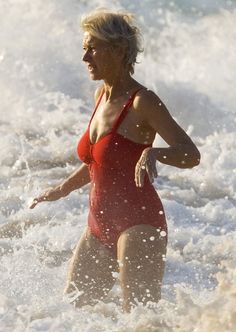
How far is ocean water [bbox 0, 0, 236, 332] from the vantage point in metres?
4.53

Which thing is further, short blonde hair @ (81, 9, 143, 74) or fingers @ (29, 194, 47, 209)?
fingers @ (29, 194, 47, 209)

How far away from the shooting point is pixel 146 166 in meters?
4.00

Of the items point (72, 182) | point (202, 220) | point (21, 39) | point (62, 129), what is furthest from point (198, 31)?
point (72, 182)

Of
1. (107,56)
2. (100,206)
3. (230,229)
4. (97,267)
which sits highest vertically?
(107,56)

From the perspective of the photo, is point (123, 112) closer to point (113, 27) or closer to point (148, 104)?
point (148, 104)

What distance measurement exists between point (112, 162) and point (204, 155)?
5.85 m

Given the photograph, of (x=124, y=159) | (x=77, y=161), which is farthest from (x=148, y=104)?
(x=77, y=161)

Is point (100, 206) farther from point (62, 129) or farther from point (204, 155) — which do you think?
point (62, 129)

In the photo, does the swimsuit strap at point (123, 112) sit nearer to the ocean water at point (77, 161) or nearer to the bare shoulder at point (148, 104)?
the bare shoulder at point (148, 104)

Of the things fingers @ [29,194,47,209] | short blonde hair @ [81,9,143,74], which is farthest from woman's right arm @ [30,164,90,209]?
short blonde hair @ [81,9,143,74]

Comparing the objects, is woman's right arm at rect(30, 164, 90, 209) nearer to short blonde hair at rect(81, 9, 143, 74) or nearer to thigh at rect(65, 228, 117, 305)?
thigh at rect(65, 228, 117, 305)

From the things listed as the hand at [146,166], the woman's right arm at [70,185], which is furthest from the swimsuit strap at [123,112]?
the woman's right arm at [70,185]

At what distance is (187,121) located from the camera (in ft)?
38.3

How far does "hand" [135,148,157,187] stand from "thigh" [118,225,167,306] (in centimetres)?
44
